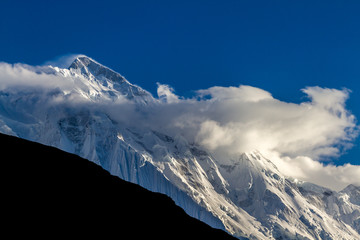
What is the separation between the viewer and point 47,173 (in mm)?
90812

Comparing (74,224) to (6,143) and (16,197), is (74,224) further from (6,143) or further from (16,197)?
(6,143)

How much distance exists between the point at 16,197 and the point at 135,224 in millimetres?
23004

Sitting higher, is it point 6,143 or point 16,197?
point 6,143

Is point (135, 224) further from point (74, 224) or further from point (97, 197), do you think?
point (74, 224)

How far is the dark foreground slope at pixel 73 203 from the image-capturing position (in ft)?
247

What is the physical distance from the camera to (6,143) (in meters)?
96.6

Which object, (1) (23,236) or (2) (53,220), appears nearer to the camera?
(1) (23,236)

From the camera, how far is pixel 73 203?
8556 centimetres

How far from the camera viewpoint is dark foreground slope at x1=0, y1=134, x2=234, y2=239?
7538 centimetres

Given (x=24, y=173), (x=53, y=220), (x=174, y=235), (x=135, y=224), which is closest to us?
(x=53, y=220)

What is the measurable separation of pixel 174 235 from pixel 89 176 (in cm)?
1878

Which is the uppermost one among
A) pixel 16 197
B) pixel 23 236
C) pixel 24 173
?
pixel 24 173

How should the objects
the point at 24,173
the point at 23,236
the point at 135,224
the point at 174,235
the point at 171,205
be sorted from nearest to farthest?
1. the point at 23,236
2. the point at 24,173
3. the point at 135,224
4. the point at 174,235
5. the point at 171,205

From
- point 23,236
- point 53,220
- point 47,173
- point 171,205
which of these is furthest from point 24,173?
point 171,205
